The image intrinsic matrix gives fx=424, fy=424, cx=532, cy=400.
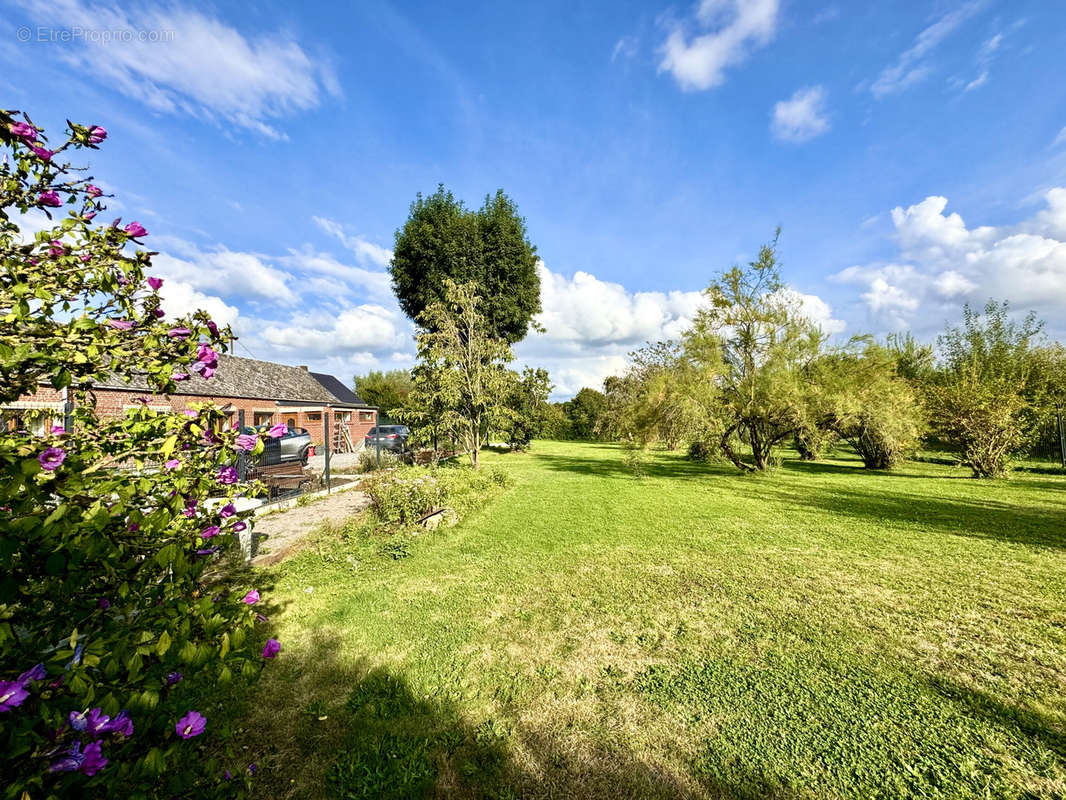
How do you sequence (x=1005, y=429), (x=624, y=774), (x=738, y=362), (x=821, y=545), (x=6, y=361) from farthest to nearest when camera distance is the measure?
(x=738, y=362)
(x=1005, y=429)
(x=821, y=545)
(x=624, y=774)
(x=6, y=361)

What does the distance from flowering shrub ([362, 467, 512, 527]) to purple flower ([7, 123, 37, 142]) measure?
6.53 meters

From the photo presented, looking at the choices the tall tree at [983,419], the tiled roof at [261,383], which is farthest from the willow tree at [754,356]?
the tiled roof at [261,383]

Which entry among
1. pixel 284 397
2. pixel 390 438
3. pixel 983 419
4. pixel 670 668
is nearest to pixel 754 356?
pixel 983 419

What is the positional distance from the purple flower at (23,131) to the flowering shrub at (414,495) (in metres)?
6.53

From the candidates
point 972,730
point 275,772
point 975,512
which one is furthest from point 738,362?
point 275,772

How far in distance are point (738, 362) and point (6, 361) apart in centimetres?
1573

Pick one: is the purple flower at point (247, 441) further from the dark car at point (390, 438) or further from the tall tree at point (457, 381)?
the dark car at point (390, 438)

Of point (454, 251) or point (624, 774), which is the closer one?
point (624, 774)

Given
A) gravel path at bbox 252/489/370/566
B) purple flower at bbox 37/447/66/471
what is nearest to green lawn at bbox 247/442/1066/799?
gravel path at bbox 252/489/370/566

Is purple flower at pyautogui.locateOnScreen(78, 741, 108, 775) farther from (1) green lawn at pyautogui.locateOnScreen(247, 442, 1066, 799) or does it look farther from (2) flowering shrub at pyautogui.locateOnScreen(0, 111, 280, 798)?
Result: (1) green lawn at pyautogui.locateOnScreen(247, 442, 1066, 799)

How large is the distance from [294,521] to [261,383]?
21.7 m

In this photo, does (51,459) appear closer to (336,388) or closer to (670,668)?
(670,668)

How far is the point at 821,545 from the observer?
22.3 ft

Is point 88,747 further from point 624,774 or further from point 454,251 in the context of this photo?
point 454,251
